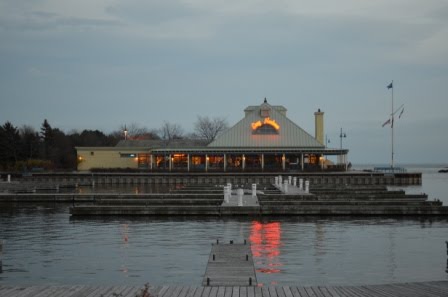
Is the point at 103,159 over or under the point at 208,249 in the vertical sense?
over

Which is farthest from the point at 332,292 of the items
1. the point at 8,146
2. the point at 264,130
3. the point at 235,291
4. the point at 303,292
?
the point at 8,146

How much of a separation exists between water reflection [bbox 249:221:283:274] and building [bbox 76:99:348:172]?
54.7 m

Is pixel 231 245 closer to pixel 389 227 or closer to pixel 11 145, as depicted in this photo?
pixel 389 227

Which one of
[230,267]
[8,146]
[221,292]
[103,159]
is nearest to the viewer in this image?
[221,292]

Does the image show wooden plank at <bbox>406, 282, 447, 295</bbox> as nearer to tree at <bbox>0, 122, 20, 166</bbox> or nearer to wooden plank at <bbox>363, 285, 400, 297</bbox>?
wooden plank at <bbox>363, 285, 400, 297</bbox>

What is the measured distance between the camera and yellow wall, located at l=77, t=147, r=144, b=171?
313 feet

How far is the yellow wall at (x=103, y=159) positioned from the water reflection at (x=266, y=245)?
2563 inches

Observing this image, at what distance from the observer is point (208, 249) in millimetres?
23438

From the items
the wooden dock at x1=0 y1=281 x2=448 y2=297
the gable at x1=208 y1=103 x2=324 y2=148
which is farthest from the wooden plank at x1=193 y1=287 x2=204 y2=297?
the gable at x1=208 y1=103 x2=324 y2=148

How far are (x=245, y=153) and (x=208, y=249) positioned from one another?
211 ft

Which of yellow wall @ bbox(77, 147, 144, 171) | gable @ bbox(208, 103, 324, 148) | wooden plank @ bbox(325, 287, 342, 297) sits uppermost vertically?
gable @ bbox(208, 103, 324, 148)

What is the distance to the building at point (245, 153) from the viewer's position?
8812cm

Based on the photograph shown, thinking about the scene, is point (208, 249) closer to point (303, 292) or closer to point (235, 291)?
point (235, 291)

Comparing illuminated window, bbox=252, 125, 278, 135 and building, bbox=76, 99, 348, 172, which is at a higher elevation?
illuminated window, bbox=252, 125, 278, 135
